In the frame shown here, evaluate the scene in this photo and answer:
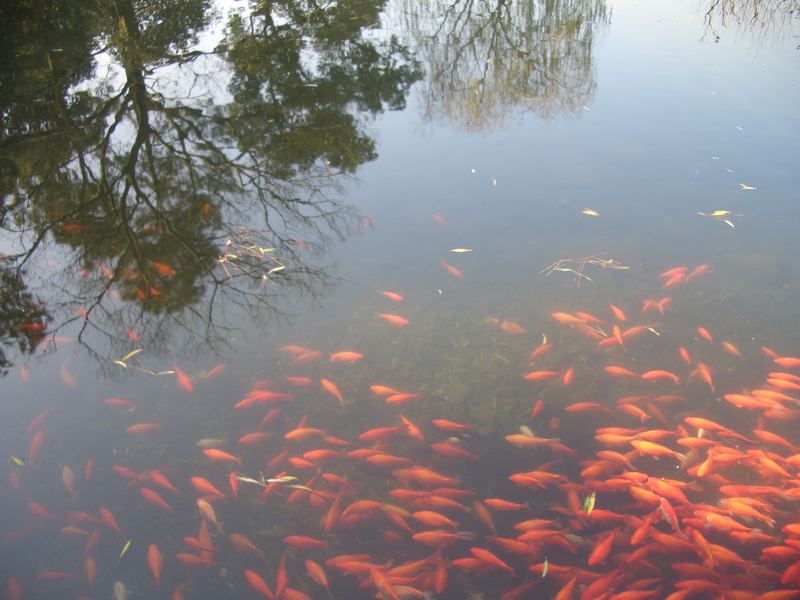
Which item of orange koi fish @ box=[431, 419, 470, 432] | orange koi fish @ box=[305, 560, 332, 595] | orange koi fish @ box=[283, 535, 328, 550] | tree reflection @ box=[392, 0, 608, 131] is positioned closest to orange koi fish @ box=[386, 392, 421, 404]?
orange koi fish @ box=[431, 419, 470, 432]

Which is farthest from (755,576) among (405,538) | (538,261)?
(538,261)

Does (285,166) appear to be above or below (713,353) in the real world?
above

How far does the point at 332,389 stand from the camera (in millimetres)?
3756

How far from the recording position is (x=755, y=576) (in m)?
2.64

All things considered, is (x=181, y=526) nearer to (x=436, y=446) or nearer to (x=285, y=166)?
(x=436, y=446)

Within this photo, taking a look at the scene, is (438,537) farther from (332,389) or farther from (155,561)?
(155,561)

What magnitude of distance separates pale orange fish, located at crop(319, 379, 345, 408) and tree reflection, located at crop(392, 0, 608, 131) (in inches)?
166

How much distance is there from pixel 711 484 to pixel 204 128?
5.98 m

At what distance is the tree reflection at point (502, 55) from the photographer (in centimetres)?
726

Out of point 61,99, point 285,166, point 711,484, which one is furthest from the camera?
point 61,99

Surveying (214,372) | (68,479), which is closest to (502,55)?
(214,372)

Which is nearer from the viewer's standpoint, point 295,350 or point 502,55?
point 295,350

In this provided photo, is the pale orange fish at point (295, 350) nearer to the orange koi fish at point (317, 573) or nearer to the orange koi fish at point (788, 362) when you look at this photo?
the orange koi fish at point (317, 573)

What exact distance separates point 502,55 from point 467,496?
701cm
